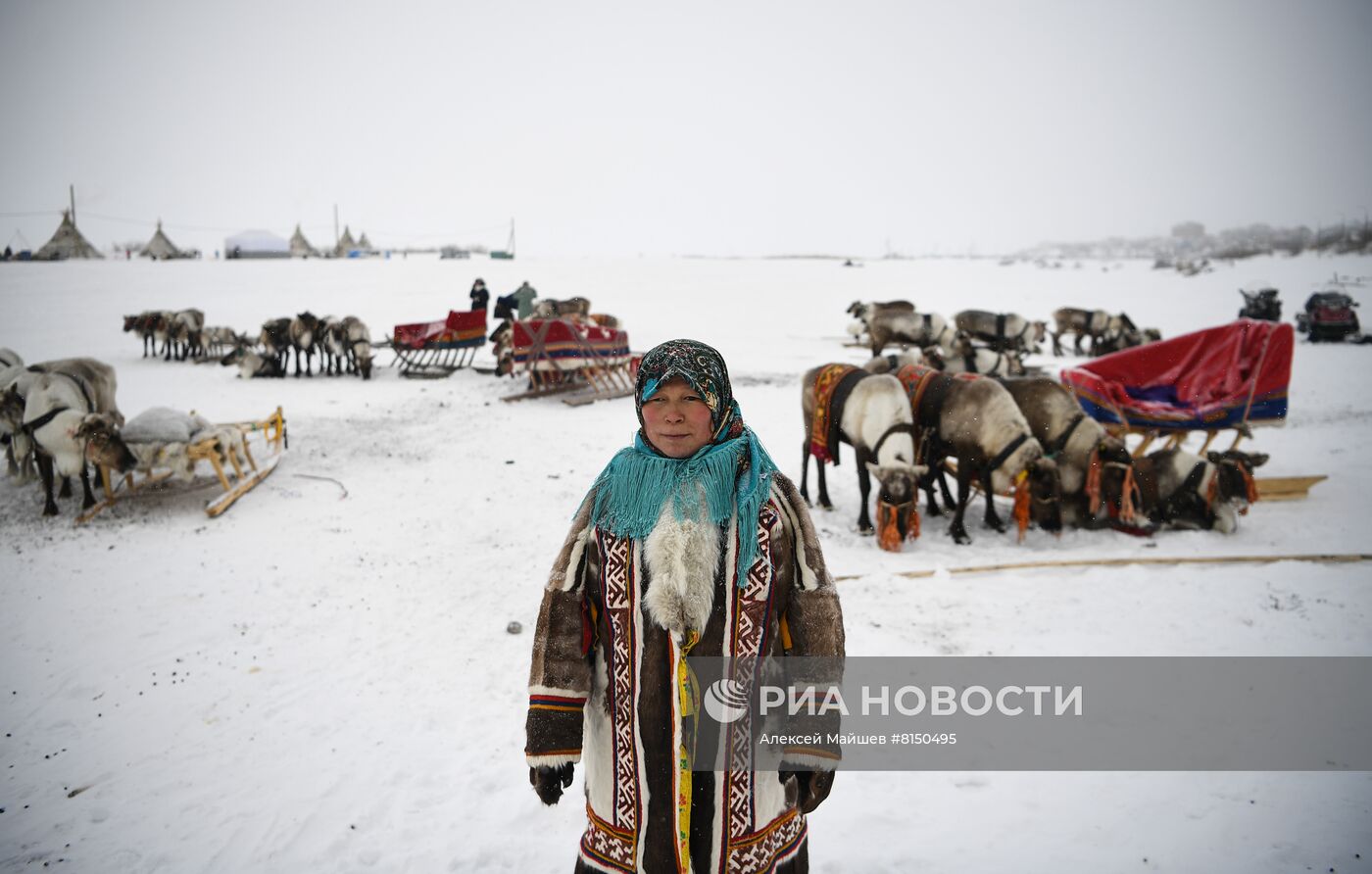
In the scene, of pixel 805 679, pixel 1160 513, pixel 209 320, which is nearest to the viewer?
pixel 805 679

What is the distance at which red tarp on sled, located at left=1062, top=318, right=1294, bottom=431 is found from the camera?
7938mm

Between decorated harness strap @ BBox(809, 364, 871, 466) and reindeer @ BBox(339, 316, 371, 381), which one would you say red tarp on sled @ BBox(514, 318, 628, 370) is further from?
decorated harness strap @ BBox(809, 364, 871, 466)

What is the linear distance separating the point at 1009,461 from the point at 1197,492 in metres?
1.97

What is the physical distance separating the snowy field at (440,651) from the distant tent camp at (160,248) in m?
49.9

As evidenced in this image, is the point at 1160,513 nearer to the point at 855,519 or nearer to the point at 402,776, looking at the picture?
the point at 855,519

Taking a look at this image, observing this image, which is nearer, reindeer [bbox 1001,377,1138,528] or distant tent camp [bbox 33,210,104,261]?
reindeer [bbox 1001,377,1138,528]

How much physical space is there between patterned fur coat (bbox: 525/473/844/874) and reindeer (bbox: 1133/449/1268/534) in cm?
612

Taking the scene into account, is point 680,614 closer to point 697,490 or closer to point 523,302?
point 697,490

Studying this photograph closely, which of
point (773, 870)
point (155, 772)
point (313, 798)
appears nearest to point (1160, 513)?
point (773, 870)

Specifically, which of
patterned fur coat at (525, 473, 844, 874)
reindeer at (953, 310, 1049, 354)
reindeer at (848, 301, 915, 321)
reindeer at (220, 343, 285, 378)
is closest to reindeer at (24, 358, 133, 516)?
patterned fur coat at (525, 473, 844, 874)

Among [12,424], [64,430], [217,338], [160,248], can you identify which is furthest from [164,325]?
[160,248]

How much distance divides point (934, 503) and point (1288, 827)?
14.4ft

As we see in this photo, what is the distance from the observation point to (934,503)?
23.3ft

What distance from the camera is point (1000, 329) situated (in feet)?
55.2
